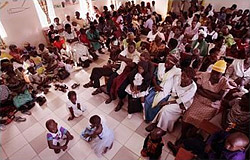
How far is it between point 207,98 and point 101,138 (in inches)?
59.5

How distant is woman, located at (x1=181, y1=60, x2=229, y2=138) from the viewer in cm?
202

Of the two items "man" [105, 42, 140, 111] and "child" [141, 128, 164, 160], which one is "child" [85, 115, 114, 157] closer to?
"child" [141, 128, 164, 160]

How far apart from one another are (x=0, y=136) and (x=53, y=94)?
1.09 meters

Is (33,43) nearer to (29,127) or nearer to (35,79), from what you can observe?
(35,79)

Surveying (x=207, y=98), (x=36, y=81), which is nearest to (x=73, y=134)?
(x=36, y=81)

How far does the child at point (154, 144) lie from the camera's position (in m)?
1.83

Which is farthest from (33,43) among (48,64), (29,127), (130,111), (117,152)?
(117,152)

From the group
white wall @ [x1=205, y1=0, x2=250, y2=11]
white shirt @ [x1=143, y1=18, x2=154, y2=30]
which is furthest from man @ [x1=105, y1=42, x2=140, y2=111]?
white wall @ [x1=205, y1=0, x2=250, y2=11]

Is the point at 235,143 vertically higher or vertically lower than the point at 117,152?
higher

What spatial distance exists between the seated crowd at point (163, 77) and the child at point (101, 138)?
1.67ft

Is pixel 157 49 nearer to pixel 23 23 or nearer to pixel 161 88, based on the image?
pixel 161 88

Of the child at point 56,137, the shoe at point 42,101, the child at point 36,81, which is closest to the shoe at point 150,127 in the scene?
the child at point 56,137

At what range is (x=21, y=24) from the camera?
4527mm

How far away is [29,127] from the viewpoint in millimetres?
2689
